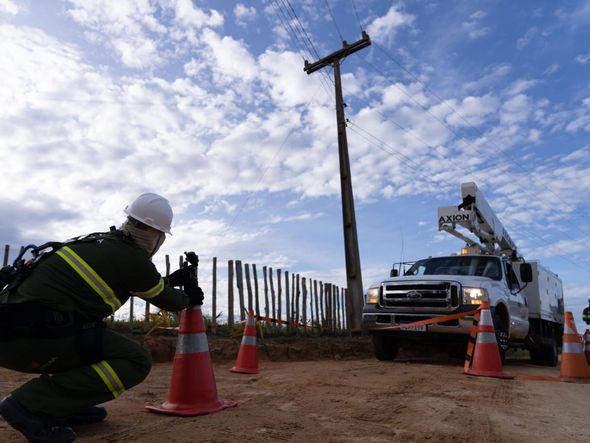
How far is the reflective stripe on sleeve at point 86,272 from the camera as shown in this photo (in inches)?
119

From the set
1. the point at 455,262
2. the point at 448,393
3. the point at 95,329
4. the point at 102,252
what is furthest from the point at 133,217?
the point at 455,262

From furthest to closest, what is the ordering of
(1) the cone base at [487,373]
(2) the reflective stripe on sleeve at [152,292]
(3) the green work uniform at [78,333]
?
(1) the cone base at [487,373], (2) the reflective stripe on sleeve at [152,292], (3) the green work uniform at [78,333]

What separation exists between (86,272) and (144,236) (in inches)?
23.2

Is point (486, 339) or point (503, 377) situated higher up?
point (486, 339)

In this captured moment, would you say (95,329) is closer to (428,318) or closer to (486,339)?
(486,339)

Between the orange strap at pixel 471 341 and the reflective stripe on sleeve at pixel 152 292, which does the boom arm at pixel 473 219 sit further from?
the reflective stripe on sleeve at pixel 152 292

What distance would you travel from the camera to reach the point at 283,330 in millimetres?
13094

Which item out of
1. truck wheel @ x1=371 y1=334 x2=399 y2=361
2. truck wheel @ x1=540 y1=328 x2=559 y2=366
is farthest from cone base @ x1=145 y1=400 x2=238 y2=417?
truck wheel @ x1=540 y1=328 x2=559 y2=366

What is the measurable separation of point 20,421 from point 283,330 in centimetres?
1053

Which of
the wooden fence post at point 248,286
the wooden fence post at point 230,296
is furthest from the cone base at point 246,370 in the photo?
the wooden fence post at point 248,286

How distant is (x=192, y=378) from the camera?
3982 mm

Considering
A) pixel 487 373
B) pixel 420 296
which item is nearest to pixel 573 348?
pixel 487 373

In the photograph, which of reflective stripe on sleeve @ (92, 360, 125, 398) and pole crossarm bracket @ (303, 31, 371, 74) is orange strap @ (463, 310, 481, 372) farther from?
pole crossarm bracket @ (303, 31, 371, 74)

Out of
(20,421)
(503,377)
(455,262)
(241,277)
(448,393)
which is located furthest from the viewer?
(241,277)
